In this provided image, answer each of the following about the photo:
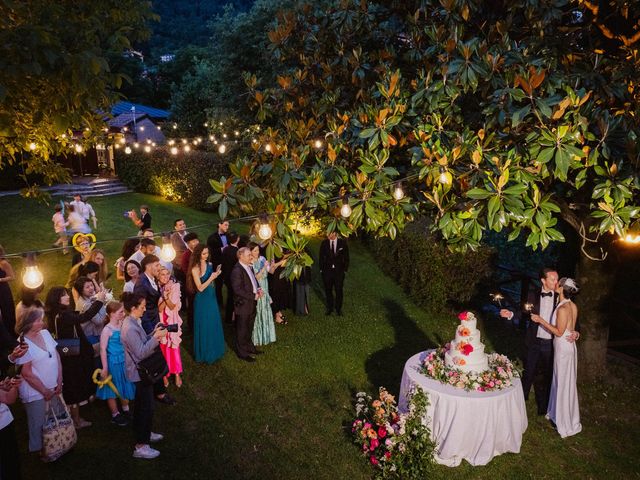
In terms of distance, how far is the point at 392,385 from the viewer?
7.65 metres

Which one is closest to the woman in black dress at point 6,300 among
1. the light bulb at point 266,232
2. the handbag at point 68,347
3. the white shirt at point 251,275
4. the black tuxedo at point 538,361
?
the handbag at point 68,347

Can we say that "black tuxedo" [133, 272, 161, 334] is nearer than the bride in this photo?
No

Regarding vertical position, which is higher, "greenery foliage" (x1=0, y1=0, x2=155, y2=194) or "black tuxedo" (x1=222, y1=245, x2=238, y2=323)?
"greenery foliage" (x1=0, y1=0, x2=155, y2=194)

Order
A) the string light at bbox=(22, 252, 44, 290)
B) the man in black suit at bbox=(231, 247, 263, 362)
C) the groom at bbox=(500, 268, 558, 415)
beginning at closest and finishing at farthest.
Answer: the string light at bbox=(22, 252, 44, 290)
the groom at bbox=(500, 268, 558, 415)
the man in black suit at bbox=(231, 247, 263, 362)

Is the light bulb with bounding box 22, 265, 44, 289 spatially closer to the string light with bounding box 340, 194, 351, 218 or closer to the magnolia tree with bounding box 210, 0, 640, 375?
the magnolia tree with bounding box 210, 0, 640, 375

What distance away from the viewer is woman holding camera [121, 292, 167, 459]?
5.52m

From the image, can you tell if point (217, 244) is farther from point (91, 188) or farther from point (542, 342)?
point (91, 188)

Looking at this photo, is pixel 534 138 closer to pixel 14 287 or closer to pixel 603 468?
pixel 603 468

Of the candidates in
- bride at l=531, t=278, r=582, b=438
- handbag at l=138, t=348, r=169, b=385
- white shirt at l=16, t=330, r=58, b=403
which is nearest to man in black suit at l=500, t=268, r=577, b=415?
bride at l=531, t=278, r=582, b=438

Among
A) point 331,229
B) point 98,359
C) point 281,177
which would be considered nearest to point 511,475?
point 331,229

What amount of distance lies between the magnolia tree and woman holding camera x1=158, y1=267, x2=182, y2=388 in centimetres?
199

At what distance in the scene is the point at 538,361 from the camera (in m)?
6.75

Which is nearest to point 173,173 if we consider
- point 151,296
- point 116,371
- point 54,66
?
point 151,296

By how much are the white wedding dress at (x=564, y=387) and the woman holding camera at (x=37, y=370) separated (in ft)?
19.7
